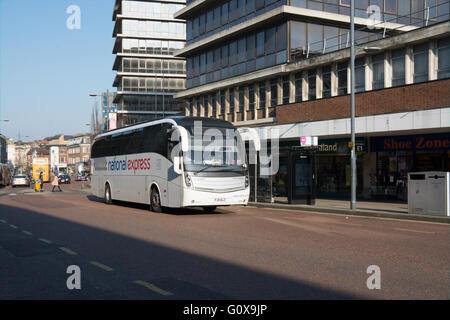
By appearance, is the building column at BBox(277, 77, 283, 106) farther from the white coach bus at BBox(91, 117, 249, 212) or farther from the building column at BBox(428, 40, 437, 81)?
the white coach bus at BBox(91, 117, 249, 212)

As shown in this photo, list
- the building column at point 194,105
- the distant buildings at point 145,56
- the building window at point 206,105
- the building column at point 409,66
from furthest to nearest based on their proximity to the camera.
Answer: the distant buildings at point 145,56, the building column at point 194,105, the building window at point 206,105, the building column at point 409,66

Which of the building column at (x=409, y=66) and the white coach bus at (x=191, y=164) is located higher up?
the building column at (x=409, y=66)

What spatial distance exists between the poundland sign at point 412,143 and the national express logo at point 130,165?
12.5 metres

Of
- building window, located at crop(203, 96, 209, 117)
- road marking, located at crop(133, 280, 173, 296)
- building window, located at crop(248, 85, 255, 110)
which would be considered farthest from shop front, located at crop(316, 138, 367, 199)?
road marking, located at crop(133, 280, 173, 296)

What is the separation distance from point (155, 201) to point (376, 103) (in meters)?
11.9

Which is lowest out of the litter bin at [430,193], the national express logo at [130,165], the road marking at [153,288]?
the road marking at [153,288]

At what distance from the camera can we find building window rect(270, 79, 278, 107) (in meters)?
31.8

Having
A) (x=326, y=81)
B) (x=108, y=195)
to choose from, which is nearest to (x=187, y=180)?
(x=108, y=195)

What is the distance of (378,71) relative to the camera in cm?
2542

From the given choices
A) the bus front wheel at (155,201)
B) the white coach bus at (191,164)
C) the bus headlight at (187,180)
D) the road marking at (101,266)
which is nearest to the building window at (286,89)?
the white coach bus at (191,164)

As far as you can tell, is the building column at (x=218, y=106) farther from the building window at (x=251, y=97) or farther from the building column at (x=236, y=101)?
the building window at (x=251, y=97)

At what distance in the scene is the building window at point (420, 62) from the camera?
23.2 meters

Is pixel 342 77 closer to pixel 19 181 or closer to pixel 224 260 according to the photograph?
pixel 224 260

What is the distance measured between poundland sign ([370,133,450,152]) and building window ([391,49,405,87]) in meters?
2.74
